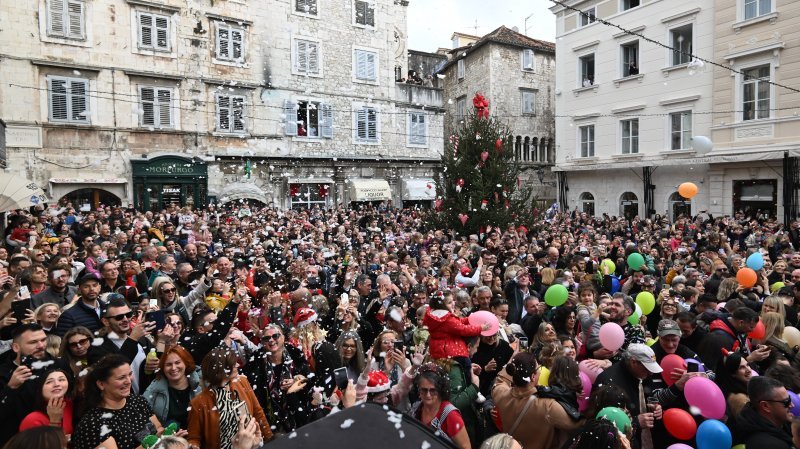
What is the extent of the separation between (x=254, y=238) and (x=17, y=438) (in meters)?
10.9

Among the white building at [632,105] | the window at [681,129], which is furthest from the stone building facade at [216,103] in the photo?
the window at [681,129]

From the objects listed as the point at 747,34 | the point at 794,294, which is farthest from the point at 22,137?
the point at 747,34

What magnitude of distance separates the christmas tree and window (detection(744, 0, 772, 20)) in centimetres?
1175

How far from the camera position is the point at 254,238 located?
1310cm

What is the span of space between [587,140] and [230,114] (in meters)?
17.9

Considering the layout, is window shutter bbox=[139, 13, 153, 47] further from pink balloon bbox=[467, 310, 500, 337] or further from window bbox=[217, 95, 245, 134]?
pink balloon bbox=[467, 310, 500, 337]

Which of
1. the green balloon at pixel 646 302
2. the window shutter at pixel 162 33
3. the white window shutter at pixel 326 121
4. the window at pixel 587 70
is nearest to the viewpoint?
the green balloon at pixel 646 302

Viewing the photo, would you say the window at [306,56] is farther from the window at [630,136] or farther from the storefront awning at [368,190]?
the window at [630,136]

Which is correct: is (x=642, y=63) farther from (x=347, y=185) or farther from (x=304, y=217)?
(x=304, y=217)

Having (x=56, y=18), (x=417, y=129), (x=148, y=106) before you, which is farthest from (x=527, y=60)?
(x=56, y=18)

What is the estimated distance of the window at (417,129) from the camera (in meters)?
27.4

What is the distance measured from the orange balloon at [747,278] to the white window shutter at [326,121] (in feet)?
65.5

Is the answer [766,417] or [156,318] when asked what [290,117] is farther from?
[766,417]

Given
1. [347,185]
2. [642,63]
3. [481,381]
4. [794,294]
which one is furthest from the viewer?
[347,185]
